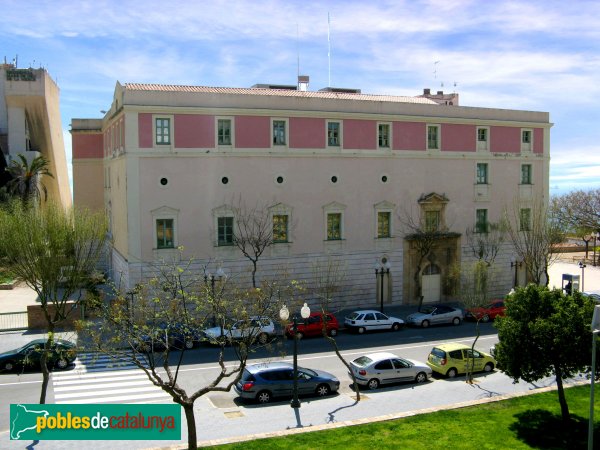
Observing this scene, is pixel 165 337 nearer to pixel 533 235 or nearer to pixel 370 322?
pixel 370 322

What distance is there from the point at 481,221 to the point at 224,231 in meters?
16.4

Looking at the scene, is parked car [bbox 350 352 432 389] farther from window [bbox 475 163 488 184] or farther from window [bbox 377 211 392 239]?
window [bbox 475 163 488 184]

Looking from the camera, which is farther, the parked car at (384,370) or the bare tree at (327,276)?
the bare tree at (327,276)

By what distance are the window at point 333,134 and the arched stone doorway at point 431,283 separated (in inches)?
376

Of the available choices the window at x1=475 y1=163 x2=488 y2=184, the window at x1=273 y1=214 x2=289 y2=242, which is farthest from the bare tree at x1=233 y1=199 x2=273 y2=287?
the window at x1=475 y1=163 x2=488 y2=184

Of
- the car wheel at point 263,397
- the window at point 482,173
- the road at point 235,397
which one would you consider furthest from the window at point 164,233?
the window at point 482,173

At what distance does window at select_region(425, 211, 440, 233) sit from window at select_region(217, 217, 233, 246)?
11.7 meters

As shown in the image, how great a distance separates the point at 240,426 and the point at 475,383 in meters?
9.59

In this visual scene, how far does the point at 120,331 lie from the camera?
15.6 m

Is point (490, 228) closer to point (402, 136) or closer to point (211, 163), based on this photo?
point (402, 136)

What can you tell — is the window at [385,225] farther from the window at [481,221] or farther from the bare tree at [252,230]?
the bare tree at [252,230]

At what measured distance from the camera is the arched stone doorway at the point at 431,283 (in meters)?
36.9

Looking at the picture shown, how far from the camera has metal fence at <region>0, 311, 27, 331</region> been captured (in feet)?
99.2

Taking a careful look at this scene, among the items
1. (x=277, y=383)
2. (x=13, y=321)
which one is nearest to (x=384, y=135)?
(x=277, y=383)
